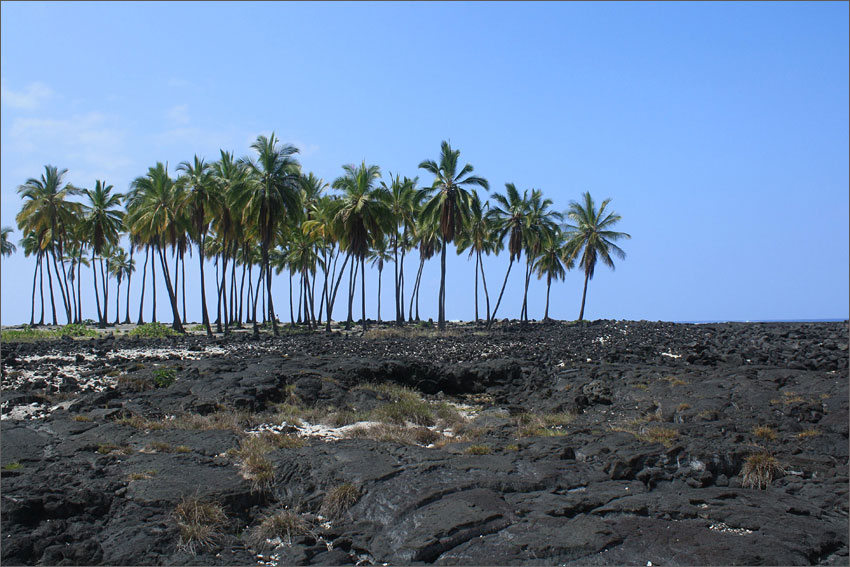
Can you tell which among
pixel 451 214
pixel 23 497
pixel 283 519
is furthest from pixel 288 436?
pixel 451 214

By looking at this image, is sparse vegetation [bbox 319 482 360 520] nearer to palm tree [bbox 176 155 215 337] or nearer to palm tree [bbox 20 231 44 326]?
palm tree [bbox 176 155 215 337]

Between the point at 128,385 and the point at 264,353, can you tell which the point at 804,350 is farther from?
the point at 128,385

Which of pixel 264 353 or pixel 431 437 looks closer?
pixel 431 437

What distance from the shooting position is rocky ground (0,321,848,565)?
297 inches

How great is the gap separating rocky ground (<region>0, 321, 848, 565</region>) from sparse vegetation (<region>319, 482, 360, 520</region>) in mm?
31

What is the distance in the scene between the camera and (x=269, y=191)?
127ft

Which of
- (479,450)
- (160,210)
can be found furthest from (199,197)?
(479,450)

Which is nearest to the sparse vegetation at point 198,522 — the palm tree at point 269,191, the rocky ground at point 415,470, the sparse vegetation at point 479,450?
the rocky ground at point 415,470

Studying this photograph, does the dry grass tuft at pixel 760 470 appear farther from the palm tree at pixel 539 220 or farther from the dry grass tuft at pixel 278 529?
the palm tree at pixel 539 220

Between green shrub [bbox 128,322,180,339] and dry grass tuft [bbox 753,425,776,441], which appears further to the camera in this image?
green shrub [bbox 128,322,180,339]

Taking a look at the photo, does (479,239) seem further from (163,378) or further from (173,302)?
(163,378)

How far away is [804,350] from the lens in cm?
2508

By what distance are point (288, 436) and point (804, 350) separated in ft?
72.1

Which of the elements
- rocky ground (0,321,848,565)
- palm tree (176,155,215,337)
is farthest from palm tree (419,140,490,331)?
rocky ground (0,321,848,565)
